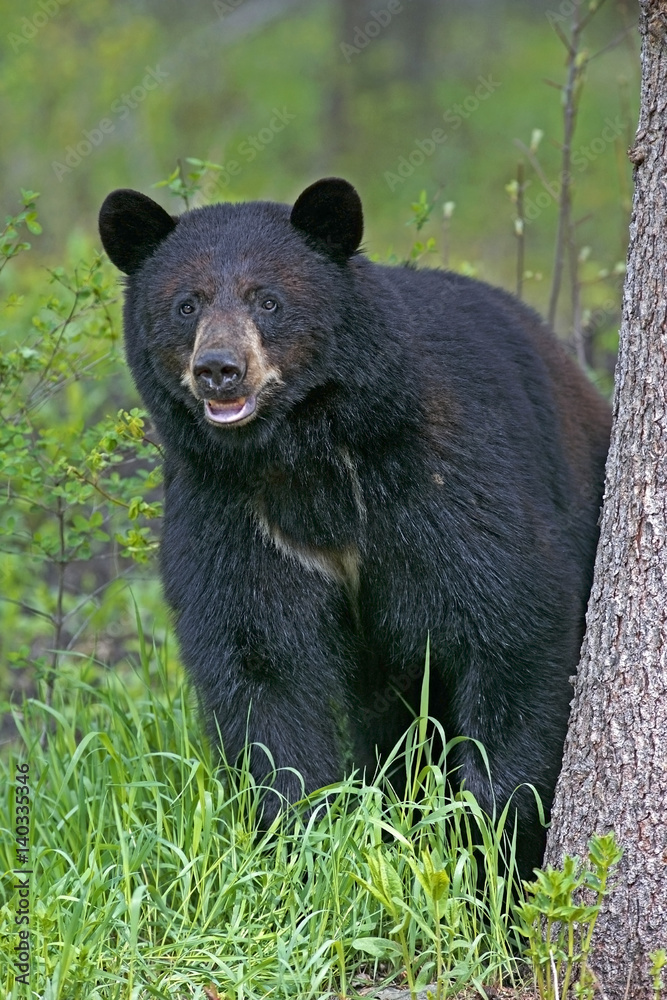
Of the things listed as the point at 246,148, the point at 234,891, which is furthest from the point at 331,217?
the point at 246,148

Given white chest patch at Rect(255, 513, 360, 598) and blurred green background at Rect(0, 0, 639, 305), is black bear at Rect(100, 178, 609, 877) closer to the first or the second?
white chest patch at Rect(255, 513, 360, 598)

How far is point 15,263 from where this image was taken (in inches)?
522

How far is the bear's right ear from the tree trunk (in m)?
1.53

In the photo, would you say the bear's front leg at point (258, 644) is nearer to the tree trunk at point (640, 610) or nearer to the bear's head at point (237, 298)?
the bear's head at point (237, 298)

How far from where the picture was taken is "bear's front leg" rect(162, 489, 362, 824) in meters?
4.12

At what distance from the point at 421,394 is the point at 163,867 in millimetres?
1670

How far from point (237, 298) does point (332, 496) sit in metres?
0.70

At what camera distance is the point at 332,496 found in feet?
13.3

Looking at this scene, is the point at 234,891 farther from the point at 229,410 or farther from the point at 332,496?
the point at 229,410

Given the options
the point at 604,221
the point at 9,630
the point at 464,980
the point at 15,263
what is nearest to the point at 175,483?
the point at 464,980

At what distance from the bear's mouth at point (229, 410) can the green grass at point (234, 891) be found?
111 cm

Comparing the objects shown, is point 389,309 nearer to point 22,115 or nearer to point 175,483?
point 175,483

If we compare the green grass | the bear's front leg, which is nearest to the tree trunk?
the green grass

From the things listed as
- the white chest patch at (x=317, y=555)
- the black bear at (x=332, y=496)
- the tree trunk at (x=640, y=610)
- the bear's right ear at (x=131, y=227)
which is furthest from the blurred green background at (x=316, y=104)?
the tree trunk at (x=640, y=610)
